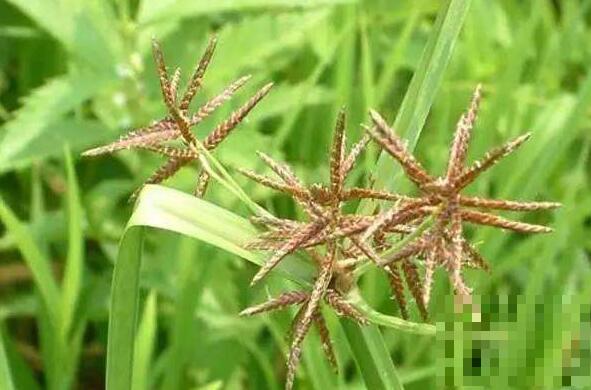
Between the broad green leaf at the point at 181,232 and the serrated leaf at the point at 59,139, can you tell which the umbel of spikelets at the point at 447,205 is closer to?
the broad green leaf at the point at 181,232

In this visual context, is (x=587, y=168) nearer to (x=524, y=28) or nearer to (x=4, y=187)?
(x=524, y=28)

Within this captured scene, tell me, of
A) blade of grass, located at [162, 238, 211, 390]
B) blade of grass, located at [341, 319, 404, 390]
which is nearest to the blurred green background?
blade of grass, located at [162, 238, 211, 390]

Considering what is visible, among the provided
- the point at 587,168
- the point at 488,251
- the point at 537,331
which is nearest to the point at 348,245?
the point at 537,331

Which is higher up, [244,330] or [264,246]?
[264,246]

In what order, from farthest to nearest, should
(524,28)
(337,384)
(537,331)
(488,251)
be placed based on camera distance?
1. (524,28)
2. (488,251)
3. (337,384)
4. (537,331)

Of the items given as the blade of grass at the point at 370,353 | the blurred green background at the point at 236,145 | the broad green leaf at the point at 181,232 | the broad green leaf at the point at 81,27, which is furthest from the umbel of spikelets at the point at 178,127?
the broad green leaf at the point at 81,27

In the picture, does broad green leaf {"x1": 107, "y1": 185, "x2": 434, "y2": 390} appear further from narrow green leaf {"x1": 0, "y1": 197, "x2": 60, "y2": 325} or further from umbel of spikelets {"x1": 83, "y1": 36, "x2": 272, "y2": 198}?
narrow green leaf {"x1": 0, "y1": 197, "x2": 60, "y2": 325}

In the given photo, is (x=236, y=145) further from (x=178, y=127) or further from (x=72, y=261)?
(x=178, y=127)
